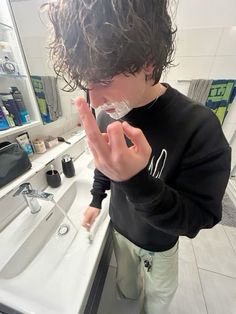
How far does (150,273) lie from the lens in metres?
0.66

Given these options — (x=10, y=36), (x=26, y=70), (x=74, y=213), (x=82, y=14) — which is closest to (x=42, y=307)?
(x=74, y=213)

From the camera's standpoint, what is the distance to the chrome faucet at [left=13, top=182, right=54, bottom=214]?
0.64 m

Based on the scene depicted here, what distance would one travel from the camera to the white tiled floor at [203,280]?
1014 mm

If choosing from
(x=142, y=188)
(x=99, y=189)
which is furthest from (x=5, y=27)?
(x=142, y=188)

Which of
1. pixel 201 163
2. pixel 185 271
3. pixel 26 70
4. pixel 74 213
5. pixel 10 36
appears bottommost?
pixel 185 271

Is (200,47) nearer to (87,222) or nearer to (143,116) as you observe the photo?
(143,116)

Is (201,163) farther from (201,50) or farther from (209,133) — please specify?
(201,50)

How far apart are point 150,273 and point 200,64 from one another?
6.26ft

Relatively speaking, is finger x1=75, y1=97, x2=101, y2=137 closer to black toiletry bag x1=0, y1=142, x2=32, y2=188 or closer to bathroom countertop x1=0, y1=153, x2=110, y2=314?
bathroom countertop x1=0, y1=153, x2=110, y2=314

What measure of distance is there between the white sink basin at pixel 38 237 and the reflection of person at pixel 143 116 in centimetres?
50

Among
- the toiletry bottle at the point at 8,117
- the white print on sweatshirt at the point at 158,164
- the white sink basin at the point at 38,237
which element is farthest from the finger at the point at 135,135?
the toiletry bottle at the point at 8,117

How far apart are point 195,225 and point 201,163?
5.8 inches

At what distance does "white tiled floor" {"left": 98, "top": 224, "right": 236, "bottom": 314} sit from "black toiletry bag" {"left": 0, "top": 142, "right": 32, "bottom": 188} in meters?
1.03

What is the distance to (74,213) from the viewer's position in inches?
33.7
